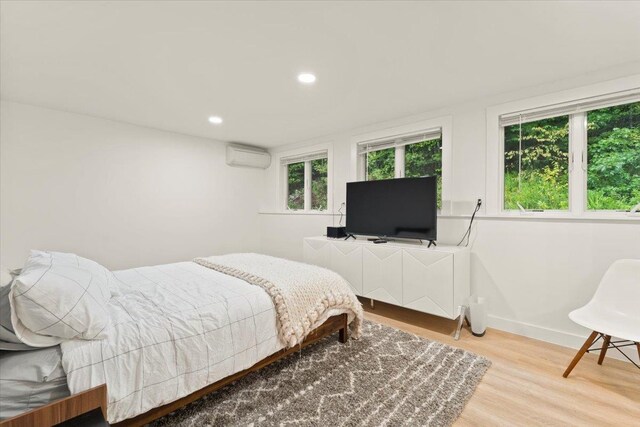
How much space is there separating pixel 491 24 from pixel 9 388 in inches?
117

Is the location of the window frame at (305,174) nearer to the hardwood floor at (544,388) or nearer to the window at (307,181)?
the window at (307,181)

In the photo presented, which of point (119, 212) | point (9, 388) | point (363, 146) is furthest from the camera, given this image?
point (363, 146)

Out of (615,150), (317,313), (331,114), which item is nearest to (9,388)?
(317,313)

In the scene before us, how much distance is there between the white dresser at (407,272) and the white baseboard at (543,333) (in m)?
0.39

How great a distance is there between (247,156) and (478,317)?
3965mm

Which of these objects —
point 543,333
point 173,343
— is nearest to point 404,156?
point 543,333

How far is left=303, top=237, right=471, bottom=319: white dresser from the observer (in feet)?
8.75

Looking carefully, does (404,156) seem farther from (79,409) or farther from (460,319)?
(79,409)

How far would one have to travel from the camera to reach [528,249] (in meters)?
2.65

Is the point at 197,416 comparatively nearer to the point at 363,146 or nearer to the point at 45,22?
the point at 45,22

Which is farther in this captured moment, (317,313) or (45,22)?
(317,313)

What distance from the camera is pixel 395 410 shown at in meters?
1.66

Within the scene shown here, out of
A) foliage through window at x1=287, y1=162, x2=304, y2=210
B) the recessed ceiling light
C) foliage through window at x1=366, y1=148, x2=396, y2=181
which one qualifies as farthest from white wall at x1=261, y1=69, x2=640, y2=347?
foliage through window at x1=287, y1=162, x2=304, y2=210

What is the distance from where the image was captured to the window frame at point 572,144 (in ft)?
7.51
